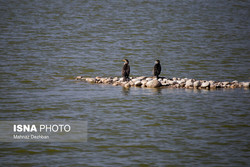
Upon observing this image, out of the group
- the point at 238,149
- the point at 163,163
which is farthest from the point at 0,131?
the point at 238,149

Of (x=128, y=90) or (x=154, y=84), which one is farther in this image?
(x=154, y=84)

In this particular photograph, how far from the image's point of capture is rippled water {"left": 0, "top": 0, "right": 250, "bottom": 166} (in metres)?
14.6

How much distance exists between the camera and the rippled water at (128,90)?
47.9ft

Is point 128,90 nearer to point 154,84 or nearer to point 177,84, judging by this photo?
point 154,84

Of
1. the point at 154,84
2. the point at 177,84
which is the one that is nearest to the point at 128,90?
the point at 154,84

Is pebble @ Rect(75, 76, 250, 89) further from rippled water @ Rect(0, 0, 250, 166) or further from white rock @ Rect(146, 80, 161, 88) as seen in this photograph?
rippled water @ Rect(0, 0, 250, 166)

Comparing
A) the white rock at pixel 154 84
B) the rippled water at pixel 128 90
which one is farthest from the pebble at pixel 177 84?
the rippled water at pixel 128 90

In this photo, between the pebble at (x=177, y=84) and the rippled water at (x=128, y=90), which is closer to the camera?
the rippled water at (x=128, y=90)

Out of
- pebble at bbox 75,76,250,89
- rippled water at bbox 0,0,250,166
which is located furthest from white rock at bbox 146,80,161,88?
rippled water at bbox 0,0,250,166

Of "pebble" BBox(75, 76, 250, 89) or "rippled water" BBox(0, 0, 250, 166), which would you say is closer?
"rippled water" BBox(0, 0, 250, 166)

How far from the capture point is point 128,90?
77.4ft

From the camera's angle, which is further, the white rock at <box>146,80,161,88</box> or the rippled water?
the white rock at <box>146,80,161,88</box>

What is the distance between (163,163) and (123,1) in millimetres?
72733

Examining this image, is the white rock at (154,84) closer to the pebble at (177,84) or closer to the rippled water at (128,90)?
the pebble at (177,84)
